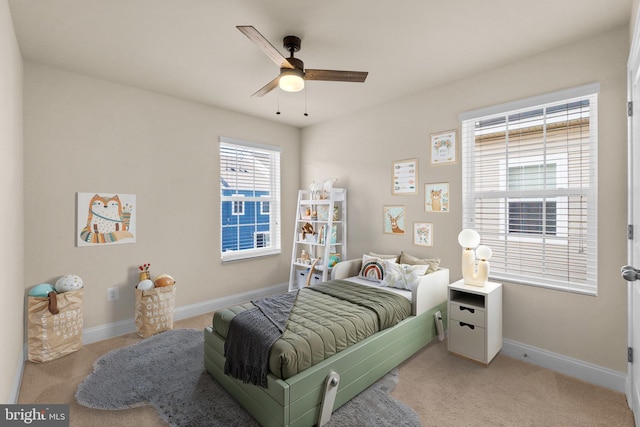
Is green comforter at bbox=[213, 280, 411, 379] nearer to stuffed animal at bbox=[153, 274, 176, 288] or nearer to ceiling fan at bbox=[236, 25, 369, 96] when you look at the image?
stuffed animal at bbox=[153, 274, 176, 288]

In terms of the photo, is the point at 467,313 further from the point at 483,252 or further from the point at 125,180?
the point at 125,180

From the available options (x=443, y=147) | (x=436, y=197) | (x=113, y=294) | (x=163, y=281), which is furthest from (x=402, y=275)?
(x=113, y=294)

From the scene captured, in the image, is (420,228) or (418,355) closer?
(418,355)

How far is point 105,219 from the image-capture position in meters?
3.09

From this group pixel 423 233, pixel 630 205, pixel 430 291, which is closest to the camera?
pixel 630 205

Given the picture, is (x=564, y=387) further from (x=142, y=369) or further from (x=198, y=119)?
(x=198, y=119)

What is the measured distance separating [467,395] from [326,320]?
3.73ft

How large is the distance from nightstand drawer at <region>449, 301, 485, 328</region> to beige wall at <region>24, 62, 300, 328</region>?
2695mm

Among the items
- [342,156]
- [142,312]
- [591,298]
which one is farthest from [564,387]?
[142,312]

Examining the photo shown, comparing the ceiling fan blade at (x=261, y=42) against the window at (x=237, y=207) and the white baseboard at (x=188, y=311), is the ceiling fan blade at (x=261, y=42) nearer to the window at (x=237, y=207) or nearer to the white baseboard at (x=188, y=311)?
the window at (x=237, y=207)

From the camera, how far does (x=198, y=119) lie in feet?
12.3

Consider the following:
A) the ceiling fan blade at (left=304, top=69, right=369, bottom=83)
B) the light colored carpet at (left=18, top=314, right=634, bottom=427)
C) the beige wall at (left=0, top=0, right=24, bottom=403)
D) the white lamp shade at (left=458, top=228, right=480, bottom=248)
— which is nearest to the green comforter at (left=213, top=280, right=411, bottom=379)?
the light colored carpet at (left=18, top=314, right=634, bottom=427)

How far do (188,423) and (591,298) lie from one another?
9.94ft

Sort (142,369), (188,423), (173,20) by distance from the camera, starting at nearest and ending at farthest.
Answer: (188,423)
(173,20)
(142,369)
